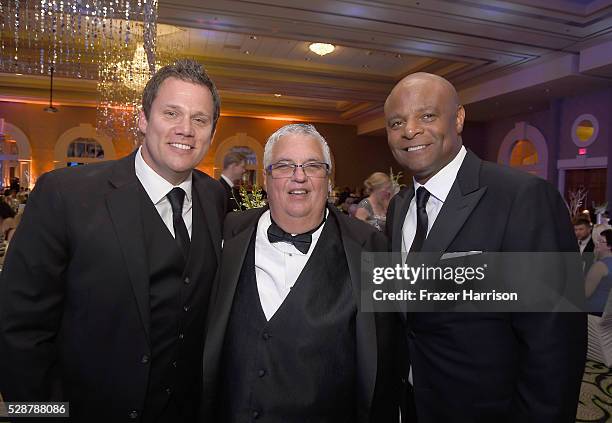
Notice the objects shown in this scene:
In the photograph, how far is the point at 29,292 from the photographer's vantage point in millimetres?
1384

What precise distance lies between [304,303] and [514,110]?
12.6 meters

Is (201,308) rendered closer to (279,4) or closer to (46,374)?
(46,374)

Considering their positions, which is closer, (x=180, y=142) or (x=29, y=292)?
(x=29, y=292)

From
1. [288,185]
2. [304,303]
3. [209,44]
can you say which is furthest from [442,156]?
[209,44]

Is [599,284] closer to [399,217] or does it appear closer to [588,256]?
[588,256]

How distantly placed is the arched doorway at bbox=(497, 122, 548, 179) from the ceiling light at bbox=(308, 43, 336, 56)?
638 centimetres

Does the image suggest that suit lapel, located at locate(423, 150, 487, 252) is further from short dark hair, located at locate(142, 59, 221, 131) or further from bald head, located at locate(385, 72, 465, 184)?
short dark hair, located at locate(142, 59, 221, 131)

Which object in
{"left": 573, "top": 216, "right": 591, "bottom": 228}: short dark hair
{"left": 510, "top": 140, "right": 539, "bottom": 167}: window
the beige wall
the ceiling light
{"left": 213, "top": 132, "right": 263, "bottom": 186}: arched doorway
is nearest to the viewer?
{"left": 573, "top": 216, "right": 591, "bottom": 228}: short dark hair

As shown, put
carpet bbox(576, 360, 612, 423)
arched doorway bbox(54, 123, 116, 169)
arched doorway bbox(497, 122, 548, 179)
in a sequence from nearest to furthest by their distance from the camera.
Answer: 1. carpet bbox(576, 360, 612, 423)
2. arched doorway bbox(497, 122, 548, 179)
3. arched doorway bbox(54, 123, 116, 169)

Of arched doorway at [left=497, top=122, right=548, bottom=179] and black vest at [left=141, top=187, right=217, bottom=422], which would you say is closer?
black vest at [left=141, top=187, right=217, bottom=422]

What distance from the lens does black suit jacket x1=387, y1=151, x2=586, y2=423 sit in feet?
4.53

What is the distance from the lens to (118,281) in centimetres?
143

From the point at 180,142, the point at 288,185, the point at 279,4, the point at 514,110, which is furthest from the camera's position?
the point at 514,110

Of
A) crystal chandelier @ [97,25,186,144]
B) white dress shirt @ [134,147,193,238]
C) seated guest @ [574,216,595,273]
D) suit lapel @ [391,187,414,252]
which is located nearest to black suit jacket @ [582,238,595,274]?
seated guest @ [574,216,595,273]
